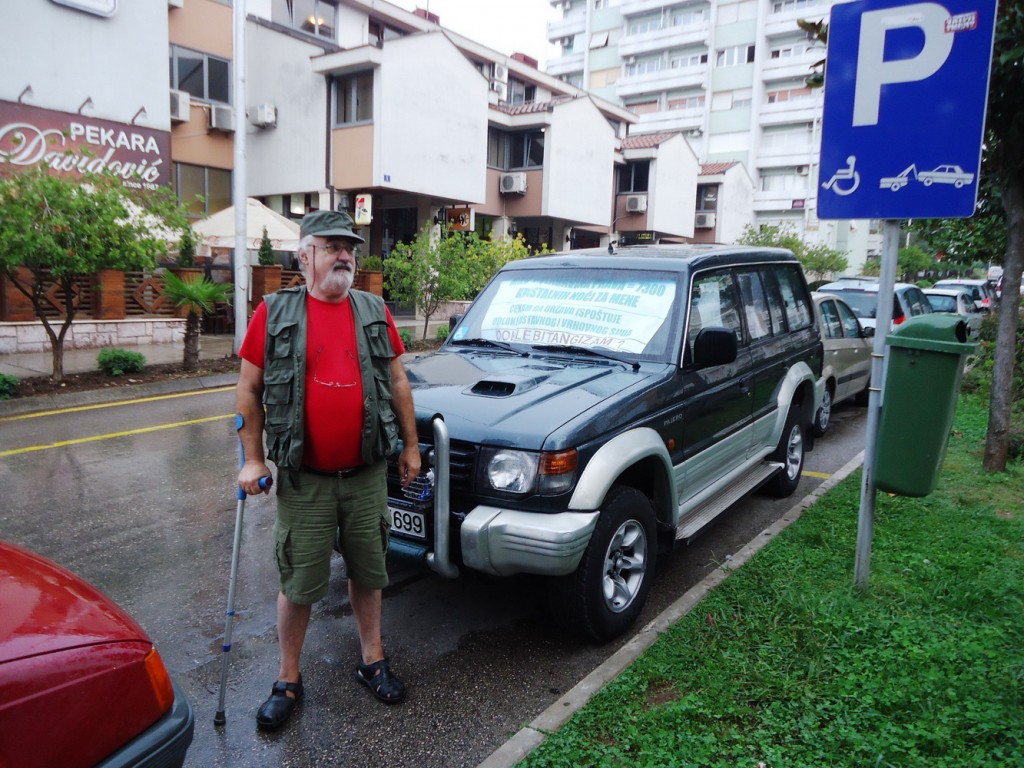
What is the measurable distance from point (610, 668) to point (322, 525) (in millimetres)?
1470

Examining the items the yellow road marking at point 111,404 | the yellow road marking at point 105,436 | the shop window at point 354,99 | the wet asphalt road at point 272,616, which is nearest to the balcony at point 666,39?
the shop window at point 354,99

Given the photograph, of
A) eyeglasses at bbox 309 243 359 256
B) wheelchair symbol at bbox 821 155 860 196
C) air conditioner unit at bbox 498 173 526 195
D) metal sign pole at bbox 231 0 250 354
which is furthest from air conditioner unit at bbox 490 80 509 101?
eyeglasses at bbox 309 243 359 256

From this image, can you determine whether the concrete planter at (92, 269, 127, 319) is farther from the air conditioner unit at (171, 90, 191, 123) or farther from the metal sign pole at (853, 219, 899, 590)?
the metal sign pole at (853, 219, 899, 590)

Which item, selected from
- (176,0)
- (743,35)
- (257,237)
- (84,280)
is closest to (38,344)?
(84,280)

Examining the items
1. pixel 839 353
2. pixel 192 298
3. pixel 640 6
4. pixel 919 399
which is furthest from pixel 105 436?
pixel 640 6

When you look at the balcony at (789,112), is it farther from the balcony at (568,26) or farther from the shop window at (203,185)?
the shop window at (203,185)

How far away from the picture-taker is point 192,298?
11.8m

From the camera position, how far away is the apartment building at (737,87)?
49.3m

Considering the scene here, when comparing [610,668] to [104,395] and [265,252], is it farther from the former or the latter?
[265,252]

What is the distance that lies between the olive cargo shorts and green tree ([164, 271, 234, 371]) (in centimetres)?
962

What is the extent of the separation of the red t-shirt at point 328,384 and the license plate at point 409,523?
0.64 m

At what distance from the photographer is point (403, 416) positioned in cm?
338

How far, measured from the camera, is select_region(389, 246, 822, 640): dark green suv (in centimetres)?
353

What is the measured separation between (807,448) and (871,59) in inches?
153
